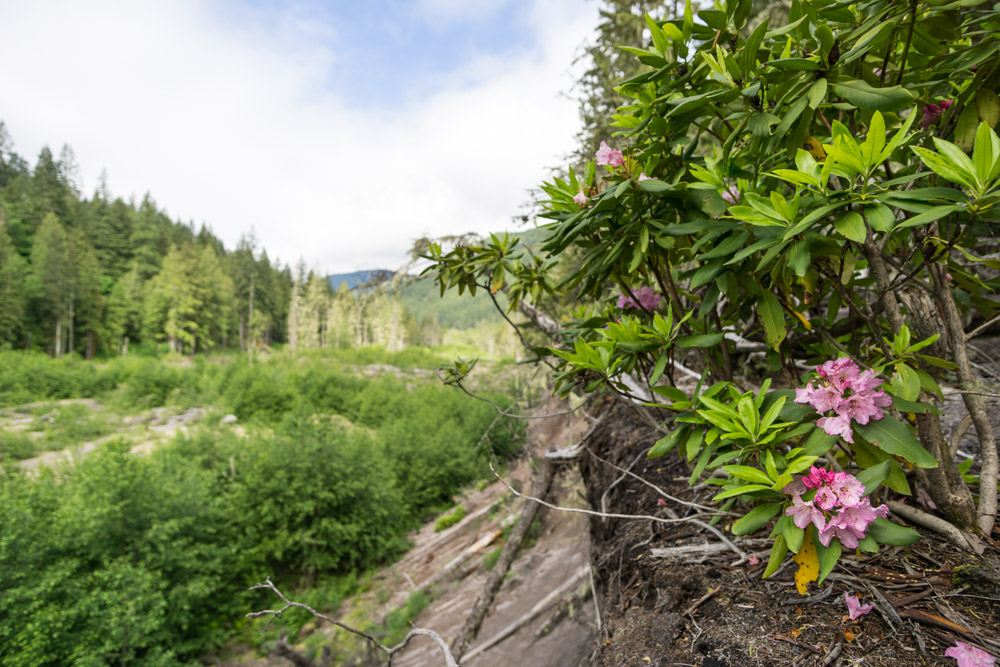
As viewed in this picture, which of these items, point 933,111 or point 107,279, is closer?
point 933,111

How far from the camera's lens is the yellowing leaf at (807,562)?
3.22 ft

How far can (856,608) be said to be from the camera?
117 cm

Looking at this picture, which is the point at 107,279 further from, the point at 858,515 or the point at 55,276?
the point at 858,515

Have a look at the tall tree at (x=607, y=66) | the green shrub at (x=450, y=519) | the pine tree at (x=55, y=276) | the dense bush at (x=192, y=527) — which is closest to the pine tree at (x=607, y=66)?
the tall tree at (x=607, y=66)

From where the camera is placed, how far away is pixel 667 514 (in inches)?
76.0

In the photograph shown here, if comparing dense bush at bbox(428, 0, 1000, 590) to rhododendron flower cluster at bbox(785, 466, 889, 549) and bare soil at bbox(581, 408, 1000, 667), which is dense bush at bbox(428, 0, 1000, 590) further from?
bare soil at bbox(581, 408, 1000, 667)

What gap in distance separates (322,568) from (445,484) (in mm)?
4772

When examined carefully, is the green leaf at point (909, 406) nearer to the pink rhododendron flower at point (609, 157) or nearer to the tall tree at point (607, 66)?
the pink rhododendron flower at point (609, 157)

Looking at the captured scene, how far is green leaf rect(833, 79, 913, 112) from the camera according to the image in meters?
0.91

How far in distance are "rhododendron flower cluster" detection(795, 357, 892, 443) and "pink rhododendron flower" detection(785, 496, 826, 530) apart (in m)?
0.17

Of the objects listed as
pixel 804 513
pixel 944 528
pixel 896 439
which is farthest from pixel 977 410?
pixel 804 513

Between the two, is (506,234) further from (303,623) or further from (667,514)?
(303,623)

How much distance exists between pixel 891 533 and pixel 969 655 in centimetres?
36

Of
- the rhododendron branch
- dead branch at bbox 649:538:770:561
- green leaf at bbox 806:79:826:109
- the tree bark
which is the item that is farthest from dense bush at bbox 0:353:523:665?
green leaf at bbox 806:79:826:109
